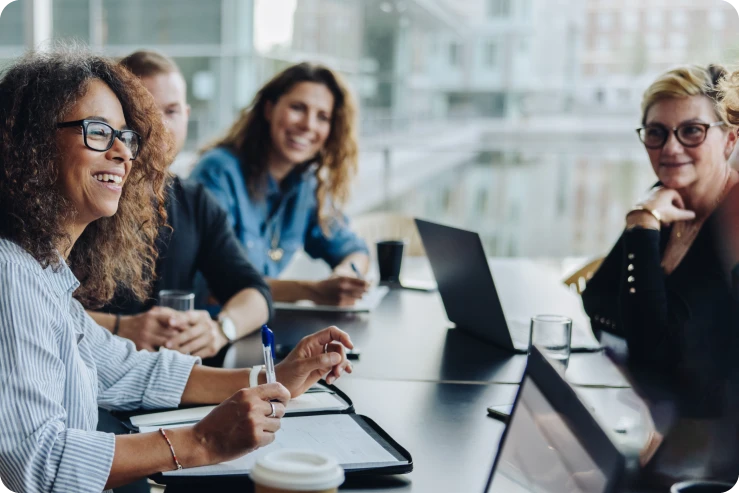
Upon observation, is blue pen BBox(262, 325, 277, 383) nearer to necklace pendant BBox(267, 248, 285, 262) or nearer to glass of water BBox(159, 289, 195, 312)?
glass of water BBox(159, 289, 195, 312)

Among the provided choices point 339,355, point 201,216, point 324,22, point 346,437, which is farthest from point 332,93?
point 324,22

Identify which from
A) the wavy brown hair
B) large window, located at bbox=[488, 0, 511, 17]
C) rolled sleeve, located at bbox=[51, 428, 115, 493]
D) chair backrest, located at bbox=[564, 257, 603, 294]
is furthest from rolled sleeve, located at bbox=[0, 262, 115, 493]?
large window, located at bbox=[488, 0, 511, 17]

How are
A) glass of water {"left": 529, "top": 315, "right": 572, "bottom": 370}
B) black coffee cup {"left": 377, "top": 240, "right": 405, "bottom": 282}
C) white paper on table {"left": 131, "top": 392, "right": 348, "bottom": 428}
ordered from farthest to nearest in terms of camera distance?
black coffee cup {"left": 377, "top": 240, "right": 405, "bottom": 282} < glass of water {"left": 529, "top": 315, "right": 572, "bottom": 370} < white paper on table {"left": 131, "top": 392, "right": 348, "bottom": 428}

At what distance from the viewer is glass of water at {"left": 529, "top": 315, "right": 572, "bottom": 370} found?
171cm

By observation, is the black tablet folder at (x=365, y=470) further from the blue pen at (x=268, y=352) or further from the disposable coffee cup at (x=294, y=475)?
→ the disposable coffee cup at (x=294, y=475)

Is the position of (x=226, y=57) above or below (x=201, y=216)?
above

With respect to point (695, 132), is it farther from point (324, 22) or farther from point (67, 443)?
point (324, 22)

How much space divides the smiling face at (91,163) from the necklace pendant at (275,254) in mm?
1655

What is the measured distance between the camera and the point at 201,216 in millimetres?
2318

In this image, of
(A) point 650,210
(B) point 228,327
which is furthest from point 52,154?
(A) point 650,210

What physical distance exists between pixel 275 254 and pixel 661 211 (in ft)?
4.68

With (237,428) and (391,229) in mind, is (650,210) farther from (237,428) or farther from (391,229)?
(391,229)

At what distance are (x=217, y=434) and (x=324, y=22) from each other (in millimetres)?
4270

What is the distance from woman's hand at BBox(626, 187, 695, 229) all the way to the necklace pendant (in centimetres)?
134
